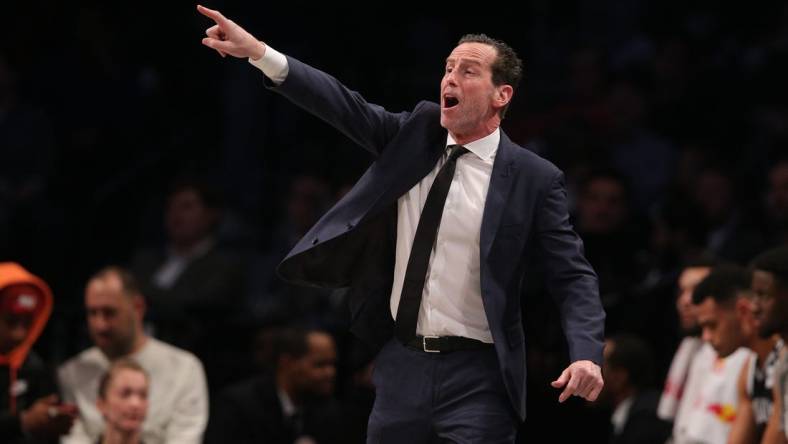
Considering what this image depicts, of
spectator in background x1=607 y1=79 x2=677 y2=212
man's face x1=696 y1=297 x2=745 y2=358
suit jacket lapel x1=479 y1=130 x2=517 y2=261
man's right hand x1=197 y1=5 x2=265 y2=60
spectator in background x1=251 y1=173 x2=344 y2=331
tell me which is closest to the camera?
man's right hand x1=197 y1=5 x2=265 y2=60

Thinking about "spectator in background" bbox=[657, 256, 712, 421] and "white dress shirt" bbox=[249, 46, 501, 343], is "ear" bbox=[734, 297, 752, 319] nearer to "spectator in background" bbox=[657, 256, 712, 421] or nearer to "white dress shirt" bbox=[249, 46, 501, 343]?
"spectator in background" bbox=[657, 256, 712, 421]

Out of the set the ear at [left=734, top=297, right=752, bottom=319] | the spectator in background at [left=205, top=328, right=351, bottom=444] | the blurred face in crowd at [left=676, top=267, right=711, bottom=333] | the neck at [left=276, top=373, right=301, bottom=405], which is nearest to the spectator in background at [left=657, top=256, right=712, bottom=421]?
the blurred face in crowd at [left=676, top=267, right=711, bottom=333]

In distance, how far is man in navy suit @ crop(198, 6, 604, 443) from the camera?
15.2ft

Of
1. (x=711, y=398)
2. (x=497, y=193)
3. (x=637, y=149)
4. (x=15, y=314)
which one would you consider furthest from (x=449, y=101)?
(x=637, y=149)

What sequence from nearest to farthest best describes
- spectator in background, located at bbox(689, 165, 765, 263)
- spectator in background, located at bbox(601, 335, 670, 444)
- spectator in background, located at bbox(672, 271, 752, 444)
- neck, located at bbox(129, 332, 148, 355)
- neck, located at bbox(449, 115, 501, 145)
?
neck, located at bbox(449, 115, 501, 145)
spectator in background, located at bbox(672, 271, 752, 444)
spectator in background, located at bbox(601, 335, 670, 444)
neck, located at bbox(129, 332, 148, 355)
spectator in background, located at bbox(689, 165, 765, 263)

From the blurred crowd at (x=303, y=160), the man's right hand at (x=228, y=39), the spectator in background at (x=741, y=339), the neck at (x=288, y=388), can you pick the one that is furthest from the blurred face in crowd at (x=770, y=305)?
the neck at (x=288, y=388)

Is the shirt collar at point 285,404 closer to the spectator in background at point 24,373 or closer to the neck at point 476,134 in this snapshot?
the spectator in background at point 24,373

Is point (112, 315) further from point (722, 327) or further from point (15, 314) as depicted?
point (722, 327)

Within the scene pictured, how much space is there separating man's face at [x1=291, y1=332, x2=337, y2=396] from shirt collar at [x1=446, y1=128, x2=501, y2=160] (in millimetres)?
2972

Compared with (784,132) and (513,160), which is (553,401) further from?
(513,160)

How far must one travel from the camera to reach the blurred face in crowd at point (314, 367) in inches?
299

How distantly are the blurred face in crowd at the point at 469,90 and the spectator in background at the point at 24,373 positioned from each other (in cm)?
296

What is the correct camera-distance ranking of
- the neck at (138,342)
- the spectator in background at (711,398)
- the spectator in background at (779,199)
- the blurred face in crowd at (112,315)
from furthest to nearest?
1. the spectator in background at (779,199)
2. the neck at (138,342)
3. the blurred face in crowd at (112,315)
4. the spectator in background at (711,398)

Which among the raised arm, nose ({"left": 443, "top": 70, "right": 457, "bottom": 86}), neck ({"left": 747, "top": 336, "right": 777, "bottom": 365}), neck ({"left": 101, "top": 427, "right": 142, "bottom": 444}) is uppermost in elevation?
nose ({"left": 443, "top": 70, "right": 457, "bottom": 86})
